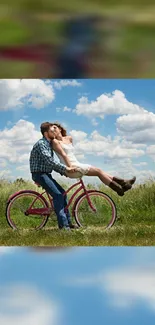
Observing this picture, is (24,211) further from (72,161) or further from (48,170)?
(72,161)

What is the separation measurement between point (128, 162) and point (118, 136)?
0.61ft

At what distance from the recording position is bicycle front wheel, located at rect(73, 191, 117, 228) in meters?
3.87

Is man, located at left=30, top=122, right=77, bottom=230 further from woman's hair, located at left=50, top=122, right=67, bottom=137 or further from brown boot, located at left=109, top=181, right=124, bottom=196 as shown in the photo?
brown boot, located at left=109, top=181, right=124, bottom=196

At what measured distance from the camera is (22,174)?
3828 mm

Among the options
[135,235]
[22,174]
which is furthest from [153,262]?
[22,174]

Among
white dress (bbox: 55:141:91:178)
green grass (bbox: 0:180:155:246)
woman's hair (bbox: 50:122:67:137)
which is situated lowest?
green grass (bbox: 0:180:155:246)

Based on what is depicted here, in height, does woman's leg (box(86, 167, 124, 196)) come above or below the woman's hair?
below
